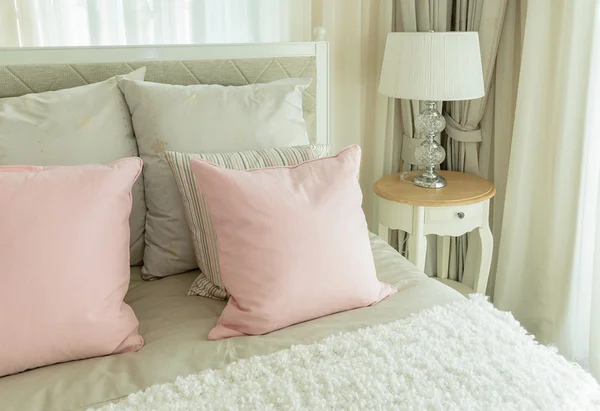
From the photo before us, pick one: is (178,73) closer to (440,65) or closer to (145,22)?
(145,22)

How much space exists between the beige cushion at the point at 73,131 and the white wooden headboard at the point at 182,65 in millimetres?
167

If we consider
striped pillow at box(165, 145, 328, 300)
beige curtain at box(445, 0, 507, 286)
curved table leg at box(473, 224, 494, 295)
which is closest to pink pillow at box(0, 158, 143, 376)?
striped pillow at box(165, 145, 328, 300)

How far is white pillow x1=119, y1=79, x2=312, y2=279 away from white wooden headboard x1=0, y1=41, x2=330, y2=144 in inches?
8.4

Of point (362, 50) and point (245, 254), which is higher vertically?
point (362, 50)

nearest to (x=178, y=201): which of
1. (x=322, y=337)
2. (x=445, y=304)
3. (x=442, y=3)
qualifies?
(x=322, y=337)

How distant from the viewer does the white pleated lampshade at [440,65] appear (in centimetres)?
196

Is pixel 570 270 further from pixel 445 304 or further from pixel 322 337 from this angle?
pixel 322 337

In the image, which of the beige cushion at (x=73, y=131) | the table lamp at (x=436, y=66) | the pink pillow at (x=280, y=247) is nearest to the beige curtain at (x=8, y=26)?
the beige cushion at (x=73, y=131)

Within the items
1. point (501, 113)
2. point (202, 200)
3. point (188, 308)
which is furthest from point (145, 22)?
point (501, 113)

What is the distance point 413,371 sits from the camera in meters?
1.09

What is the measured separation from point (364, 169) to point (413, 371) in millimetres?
1504

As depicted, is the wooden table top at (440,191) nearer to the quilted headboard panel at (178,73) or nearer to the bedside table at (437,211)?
the bedside table at (437,211)

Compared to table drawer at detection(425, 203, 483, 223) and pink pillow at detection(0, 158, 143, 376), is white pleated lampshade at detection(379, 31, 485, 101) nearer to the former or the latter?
table drawer at detection(425, 203, 483, 223)

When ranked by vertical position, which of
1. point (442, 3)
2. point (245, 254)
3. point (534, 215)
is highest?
point (442, 3)
